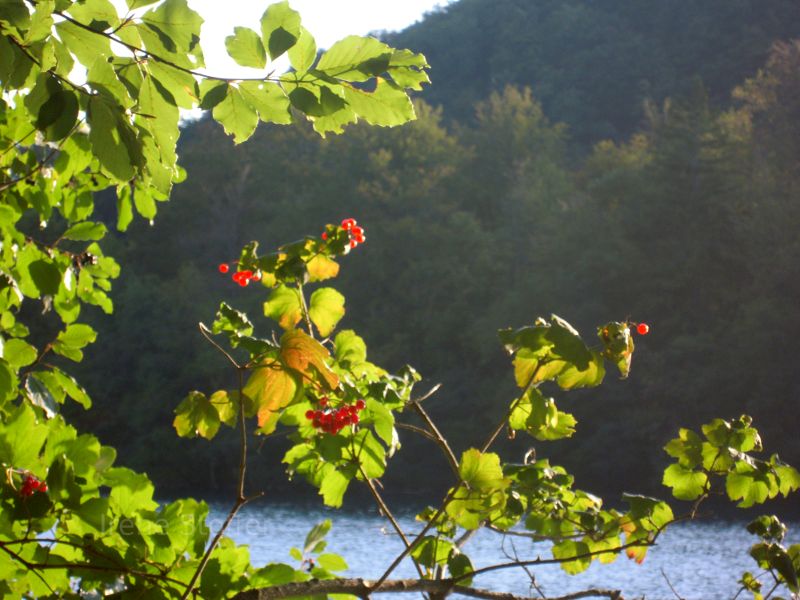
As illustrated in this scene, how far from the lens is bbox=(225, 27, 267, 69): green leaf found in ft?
2.43

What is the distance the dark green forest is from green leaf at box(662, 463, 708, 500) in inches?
622

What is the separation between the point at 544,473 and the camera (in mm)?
1391

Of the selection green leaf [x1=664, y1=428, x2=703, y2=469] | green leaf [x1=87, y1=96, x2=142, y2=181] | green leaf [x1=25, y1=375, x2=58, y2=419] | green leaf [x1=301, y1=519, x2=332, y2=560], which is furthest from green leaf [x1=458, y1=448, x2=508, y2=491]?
green leaf [x1=25, y1=375, x2=58, y2=419]

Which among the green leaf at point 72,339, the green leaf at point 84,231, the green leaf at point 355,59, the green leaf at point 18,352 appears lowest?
the green leaf at point 72,339

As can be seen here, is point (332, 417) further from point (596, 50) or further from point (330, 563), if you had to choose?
point (596, 50)

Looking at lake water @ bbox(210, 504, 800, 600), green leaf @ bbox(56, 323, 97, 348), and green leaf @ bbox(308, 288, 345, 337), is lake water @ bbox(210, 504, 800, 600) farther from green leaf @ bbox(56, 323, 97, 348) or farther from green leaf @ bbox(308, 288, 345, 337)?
green leaf @ bbox(308, 288, 345, 337)

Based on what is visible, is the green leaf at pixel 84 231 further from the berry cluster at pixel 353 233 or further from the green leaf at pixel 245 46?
the green leaf at pixel 245 46

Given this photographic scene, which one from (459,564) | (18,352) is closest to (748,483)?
(459,564)

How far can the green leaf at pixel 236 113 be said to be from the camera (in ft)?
2.55

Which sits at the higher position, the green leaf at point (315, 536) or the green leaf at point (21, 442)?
the green leaf at point (21, 442)

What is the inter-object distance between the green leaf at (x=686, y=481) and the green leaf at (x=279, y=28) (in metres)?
0.82

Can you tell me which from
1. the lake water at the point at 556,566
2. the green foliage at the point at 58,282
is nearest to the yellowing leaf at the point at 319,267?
the green foliage at the point at 58,282

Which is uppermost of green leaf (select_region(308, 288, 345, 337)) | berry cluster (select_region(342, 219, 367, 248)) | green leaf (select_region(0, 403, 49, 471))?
berry cluster (select_region(342, 219, 367, 248))

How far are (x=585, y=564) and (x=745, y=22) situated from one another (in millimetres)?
33127
